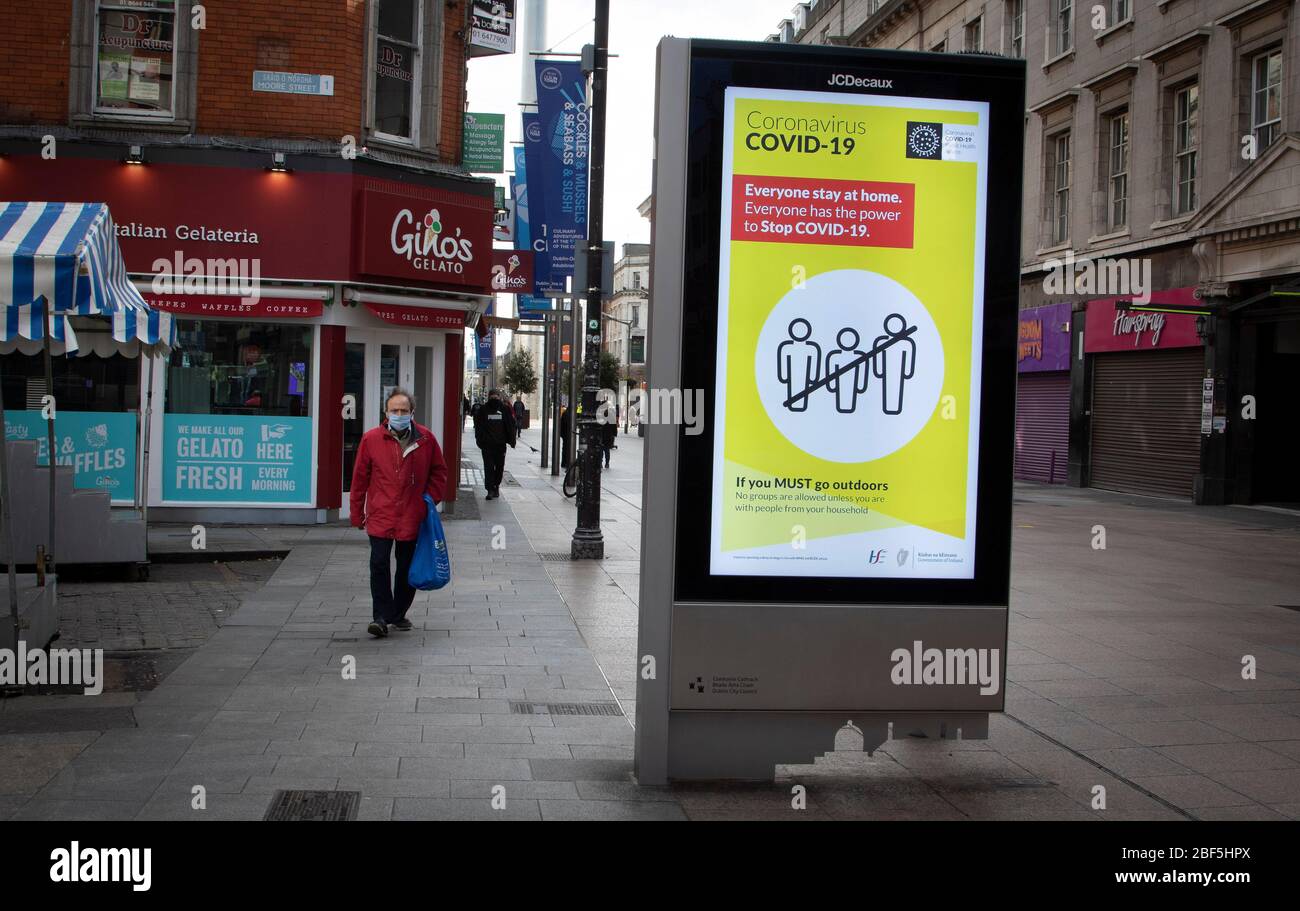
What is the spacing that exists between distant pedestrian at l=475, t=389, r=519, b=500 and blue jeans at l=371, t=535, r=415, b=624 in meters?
12.9

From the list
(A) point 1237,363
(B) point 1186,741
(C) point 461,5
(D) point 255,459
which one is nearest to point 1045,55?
(A) point 1237,363

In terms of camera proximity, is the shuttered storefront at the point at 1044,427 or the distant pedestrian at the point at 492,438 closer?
the distant pedestrian at the point at 492,438

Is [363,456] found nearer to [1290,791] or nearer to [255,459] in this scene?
[1290,791]

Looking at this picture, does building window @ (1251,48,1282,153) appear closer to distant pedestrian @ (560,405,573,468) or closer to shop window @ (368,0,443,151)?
distant pedestrian @ (560,405,573,468)

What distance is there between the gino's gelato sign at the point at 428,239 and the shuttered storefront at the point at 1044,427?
54.5 feet

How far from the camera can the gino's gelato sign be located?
55.4 ft

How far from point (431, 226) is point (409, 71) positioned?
228 cm

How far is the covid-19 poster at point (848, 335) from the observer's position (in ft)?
18.4

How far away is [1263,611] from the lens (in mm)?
11242

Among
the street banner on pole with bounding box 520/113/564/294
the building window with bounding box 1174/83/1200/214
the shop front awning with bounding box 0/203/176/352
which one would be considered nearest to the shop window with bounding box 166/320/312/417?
the street banner on pole with bounding box 520/113/564/294

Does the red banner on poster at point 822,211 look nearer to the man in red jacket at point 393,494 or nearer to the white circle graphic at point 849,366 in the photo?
the white circle graphic at point 849,366

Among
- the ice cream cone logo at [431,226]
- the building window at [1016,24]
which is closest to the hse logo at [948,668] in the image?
the ice cream cone logo at [431,226]
